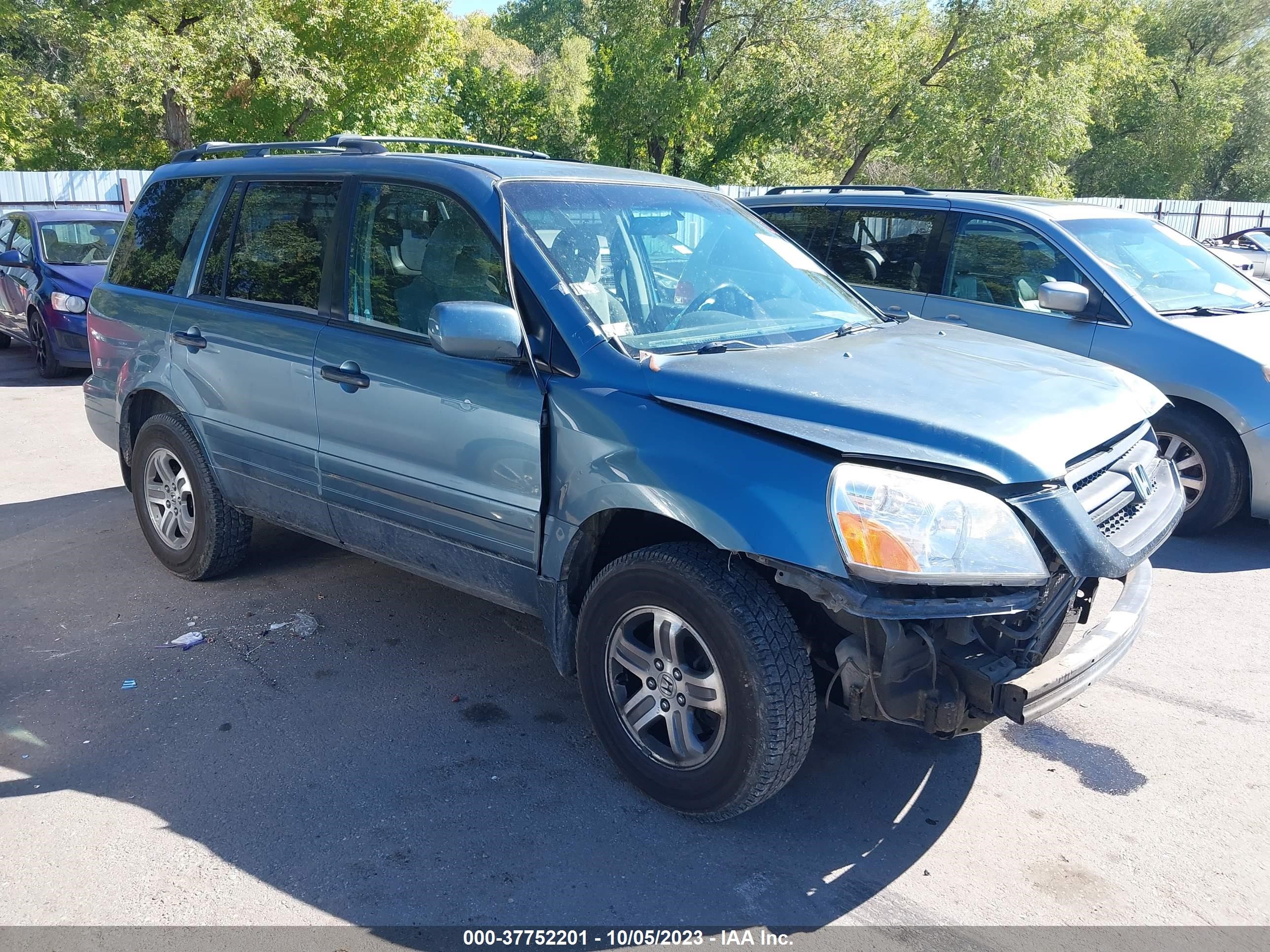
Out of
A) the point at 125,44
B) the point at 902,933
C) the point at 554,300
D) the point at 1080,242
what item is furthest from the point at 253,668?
the point at 125,44

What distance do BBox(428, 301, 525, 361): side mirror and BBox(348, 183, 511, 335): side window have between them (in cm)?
27

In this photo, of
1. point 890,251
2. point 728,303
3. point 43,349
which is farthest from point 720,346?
point 43,349

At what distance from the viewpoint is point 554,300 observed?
3.45m

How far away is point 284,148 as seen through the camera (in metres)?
4.97

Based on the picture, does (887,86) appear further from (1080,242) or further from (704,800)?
(704,800)

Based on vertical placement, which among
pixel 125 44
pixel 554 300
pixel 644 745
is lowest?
pixel 644 745

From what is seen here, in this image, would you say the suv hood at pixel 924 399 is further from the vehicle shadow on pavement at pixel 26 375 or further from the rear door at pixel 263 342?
the vehicle shadow on pavement at pixel 26 375

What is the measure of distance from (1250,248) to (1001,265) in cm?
2116

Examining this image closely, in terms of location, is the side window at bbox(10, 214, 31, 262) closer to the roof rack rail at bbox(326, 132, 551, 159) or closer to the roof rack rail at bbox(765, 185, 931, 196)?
the roof rack rail at bbox(326, 132, 551, 159)

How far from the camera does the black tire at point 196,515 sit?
4922 mm

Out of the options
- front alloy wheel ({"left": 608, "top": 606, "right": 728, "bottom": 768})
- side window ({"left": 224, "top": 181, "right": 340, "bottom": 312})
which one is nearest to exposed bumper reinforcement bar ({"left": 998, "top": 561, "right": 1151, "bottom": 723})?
front alloy wheel ({"left": 608, "top": 606, "right": 728, "bottom": 768})

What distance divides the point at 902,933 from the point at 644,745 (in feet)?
3.12

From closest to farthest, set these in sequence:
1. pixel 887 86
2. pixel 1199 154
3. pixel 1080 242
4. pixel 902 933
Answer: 1. pixel 902 933
2. pixel 1080 242
3. pixel 887 86
4. pixel 1199 154

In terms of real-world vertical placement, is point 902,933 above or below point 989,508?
below
